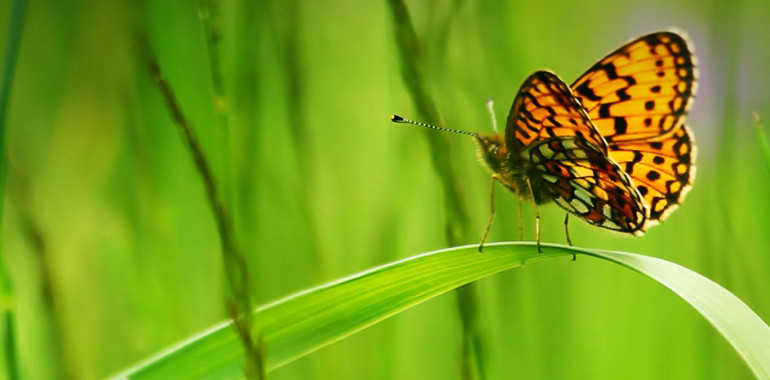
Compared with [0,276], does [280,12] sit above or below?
above

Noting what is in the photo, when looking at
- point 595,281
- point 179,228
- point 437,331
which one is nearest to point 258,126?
point 179,228

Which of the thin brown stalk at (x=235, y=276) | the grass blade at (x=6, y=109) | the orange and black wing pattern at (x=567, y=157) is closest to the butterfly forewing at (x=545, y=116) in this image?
the orange and black wing pattern at (x=567, y=157)

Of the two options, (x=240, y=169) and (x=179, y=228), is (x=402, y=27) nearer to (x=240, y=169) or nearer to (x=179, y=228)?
(x=240, y=169)

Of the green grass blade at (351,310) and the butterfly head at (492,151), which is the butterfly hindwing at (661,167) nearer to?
the butterfly head at (492,151)

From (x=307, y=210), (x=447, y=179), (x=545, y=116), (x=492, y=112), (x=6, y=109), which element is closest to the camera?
(x=6, y=109)

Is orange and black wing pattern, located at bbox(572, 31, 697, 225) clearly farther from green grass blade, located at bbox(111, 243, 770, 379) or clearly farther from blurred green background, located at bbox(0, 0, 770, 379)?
green grass blade, located at bbox(111, 243, 770, 379)

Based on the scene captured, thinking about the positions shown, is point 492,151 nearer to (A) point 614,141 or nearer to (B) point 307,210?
(A) point 614,141

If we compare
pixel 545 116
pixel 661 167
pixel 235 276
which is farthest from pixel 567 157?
pixel 235 276
